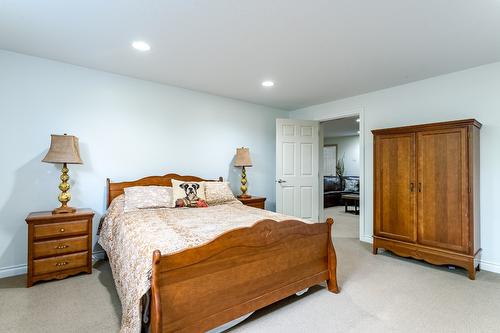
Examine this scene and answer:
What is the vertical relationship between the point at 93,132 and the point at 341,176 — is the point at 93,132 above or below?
above

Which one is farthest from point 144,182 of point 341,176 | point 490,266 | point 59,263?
point 341,176

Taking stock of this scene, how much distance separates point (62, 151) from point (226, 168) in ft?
7.59

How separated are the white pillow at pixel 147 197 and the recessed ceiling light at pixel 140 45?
158 cm

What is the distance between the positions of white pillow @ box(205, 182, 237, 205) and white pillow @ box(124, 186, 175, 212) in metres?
0.51

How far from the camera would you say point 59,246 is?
2.60 metres

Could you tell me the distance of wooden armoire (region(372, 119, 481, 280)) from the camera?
277 centimetres


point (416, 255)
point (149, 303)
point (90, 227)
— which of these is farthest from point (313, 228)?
point (90, 227)

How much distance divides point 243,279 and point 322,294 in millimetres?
956

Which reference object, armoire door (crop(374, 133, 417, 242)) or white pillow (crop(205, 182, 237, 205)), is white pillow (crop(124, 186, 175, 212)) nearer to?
white pillow (crop(205, 182, 237, 205))

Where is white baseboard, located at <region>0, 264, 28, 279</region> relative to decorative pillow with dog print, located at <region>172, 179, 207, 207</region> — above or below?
below

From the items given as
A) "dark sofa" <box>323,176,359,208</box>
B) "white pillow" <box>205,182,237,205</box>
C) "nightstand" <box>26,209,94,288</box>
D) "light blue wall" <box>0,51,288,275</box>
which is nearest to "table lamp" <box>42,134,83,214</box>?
"nightstand" <box>26,209,94,288</box>

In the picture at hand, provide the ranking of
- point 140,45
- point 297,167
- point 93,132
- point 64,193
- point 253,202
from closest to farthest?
point 140,45 → point 64,193 → point 93,132 → point 253,202 → point 297,167

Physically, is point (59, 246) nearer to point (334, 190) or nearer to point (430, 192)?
point (430, 192)

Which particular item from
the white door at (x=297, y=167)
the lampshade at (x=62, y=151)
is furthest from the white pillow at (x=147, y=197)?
the white door at (x=297, y=167)
